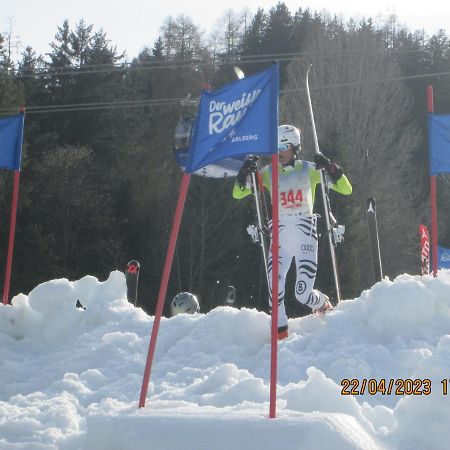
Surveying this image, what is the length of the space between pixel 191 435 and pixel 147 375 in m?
1.10

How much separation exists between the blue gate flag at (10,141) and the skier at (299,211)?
10.5 ft

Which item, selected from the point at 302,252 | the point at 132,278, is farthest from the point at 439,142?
the point at 132,278

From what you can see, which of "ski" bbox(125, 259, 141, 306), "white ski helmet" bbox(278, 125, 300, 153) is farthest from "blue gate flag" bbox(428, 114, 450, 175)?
"ski" bbox(125, 259, 141, 306)

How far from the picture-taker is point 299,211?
28.9 ft

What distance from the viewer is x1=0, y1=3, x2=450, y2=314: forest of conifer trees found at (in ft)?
99.8

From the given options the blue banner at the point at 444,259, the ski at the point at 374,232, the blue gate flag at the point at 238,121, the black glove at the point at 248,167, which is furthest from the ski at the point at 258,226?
the blue banner at the point at 444,259

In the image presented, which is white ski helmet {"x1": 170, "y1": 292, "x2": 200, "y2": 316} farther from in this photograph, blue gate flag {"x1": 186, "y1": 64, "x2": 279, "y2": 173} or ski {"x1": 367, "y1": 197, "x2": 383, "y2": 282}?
blue gate flag {"x1": 186, "y1": 64, "x2": 279, "y2": 173}

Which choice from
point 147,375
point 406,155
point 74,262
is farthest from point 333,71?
point 147,375

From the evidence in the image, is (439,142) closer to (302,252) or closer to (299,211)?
(299,211)

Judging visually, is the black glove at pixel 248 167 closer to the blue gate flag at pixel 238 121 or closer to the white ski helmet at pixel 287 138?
the white ski helmet at pixel 287 138

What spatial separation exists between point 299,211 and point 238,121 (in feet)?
10.5

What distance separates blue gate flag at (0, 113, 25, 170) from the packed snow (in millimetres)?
1945

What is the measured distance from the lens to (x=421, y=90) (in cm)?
4491
